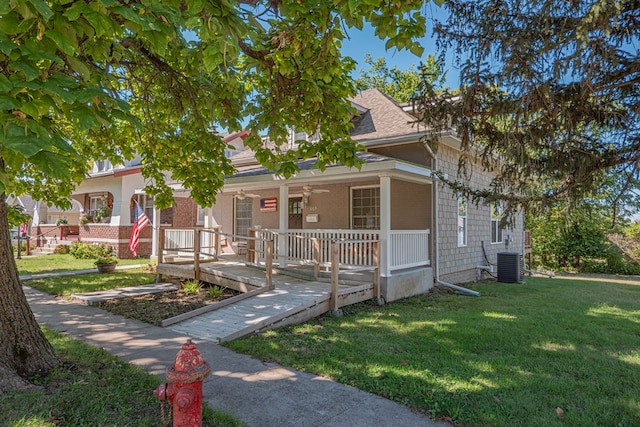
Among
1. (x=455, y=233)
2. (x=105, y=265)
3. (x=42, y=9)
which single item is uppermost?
(x=42, y=9)

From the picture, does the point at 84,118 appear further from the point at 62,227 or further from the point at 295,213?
the point at 62,227

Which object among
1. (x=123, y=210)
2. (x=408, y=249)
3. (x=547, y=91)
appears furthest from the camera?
(x=123, y=210)

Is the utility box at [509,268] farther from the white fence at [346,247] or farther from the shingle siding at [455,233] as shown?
the white fence at [346,247]

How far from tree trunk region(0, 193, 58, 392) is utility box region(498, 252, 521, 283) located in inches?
499

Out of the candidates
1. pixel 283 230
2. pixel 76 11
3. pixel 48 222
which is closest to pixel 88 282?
pixel 283 230

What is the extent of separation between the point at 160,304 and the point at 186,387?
242 inches

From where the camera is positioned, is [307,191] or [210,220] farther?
[210,220]

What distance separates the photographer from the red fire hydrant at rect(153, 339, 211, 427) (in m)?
2.68

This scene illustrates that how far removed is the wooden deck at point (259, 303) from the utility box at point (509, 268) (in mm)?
6580

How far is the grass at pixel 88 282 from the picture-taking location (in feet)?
32.4

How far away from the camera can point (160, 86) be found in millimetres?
6867

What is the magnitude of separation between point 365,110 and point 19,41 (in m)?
11.0

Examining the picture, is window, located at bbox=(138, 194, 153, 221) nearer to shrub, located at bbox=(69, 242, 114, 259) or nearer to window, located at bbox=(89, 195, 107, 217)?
shrub, located at bbox=(69, 242, 114, 259)

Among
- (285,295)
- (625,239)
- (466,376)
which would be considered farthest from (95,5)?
(625,239)
